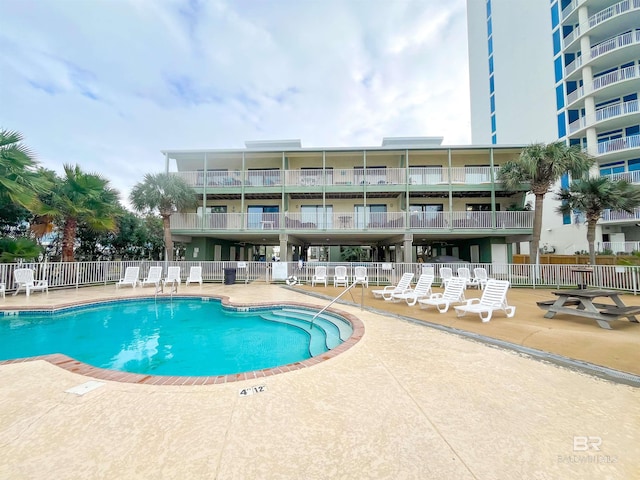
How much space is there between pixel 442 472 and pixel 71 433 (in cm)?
288

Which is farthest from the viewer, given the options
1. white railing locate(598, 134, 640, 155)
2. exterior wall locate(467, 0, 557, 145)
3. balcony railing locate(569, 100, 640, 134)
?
exterior wall locate(467, 0, 557, 145)

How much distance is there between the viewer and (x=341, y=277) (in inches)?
532

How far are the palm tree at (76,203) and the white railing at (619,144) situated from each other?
32.5m

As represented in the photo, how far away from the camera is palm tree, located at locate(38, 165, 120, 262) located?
1153cm

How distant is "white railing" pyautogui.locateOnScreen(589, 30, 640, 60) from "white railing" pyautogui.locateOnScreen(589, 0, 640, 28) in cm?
159

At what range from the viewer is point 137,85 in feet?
50.6

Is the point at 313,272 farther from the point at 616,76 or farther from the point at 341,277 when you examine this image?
the point at 616,76

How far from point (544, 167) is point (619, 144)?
12302 mm

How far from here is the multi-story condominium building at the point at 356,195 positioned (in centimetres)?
1633

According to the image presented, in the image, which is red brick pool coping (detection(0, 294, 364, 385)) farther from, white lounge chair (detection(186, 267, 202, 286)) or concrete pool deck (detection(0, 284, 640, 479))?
white lounge chair (detection(186, 267, 202, 286))

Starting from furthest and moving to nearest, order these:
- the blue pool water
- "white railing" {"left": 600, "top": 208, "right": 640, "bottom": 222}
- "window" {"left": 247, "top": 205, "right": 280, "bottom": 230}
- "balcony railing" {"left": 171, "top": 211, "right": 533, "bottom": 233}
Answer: "white railing" {"left": 600, "top": 208, "right": 640, "bottom": 222} → "window" {"left": 247, "top": 205, "right": 280, "bottom": 230} → "balcony railing" {"left": 171, "top": 211, "right": 533, "bottom": 233} → the blue pool water

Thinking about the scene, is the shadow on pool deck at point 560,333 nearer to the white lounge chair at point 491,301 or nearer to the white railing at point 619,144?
the white lounge chair at point 491,301

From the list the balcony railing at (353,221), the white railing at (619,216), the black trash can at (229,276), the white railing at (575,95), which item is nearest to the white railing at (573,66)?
the white railing at (575,95)

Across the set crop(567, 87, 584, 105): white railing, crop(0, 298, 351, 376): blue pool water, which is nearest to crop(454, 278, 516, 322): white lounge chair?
crop(0, 298, 351, 376): blue pool water
